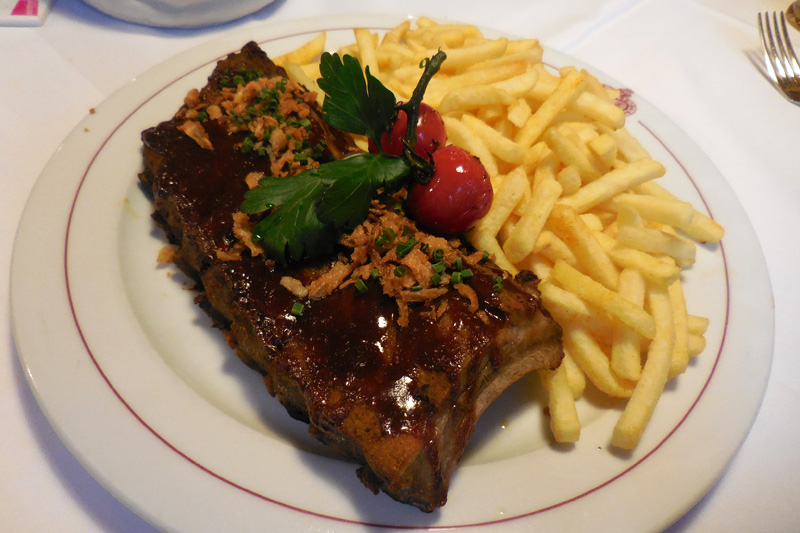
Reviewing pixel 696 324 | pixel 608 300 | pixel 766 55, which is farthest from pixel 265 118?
pixel 766 55

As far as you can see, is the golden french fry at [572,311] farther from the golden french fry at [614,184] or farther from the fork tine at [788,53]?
the fork tine at [788,53]

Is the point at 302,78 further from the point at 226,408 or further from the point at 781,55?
the point at 781,55

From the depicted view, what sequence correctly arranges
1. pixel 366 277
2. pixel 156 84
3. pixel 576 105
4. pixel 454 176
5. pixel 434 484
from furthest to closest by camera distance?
1. pixel 156 84
2. pixel 576 105
3. pixel 454 176
4. pixel 366 277
5. pixel 434 484

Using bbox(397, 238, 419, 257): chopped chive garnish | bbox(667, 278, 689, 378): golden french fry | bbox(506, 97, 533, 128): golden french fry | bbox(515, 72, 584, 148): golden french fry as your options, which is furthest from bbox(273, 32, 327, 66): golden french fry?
bbox(667, 278, 689, 378): golden french fry

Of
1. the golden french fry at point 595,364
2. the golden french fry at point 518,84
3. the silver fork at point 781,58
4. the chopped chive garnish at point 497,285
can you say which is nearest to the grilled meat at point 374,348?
the chopped chive garnish at point 497,285

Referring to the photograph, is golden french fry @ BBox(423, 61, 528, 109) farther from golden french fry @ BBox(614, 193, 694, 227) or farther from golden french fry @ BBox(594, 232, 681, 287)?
golden french fry @ BBox(594, 232, 681, 287)

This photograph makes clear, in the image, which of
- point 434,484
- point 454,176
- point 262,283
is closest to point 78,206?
point 262,283

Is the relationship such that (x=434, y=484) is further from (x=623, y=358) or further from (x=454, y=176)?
(x=454, y=176)
